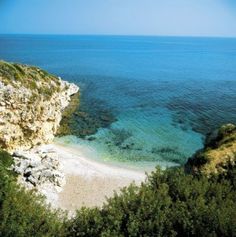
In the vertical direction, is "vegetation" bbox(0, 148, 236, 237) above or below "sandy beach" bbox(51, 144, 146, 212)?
above

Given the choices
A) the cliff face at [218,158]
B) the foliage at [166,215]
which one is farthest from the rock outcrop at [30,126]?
the cliff face at [218,158]

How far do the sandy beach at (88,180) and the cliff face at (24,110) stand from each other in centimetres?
456

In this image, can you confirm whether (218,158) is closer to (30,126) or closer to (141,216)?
(141,216)

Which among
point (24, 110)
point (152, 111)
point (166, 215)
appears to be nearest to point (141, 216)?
point (166, 215)

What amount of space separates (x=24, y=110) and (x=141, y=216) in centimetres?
2768

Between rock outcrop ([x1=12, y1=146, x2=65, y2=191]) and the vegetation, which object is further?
rock outcrop ([x1=12, y1=146, x2=65, y2=191])

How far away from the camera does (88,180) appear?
3728 cm

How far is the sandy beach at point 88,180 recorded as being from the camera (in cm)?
3338

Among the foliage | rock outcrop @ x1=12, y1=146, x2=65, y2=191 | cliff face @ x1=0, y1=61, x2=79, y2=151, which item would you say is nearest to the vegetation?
the foliage

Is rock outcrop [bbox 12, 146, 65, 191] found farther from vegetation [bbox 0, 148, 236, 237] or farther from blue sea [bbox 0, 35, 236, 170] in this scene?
vegetation [bbox 0, 148, 236, 237]

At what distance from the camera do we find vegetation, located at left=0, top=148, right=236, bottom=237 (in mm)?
20391

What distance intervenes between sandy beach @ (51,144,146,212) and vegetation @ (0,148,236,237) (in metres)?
9.07

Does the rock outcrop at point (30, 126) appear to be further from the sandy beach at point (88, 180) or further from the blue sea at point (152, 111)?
the blue sea at point (152, 111)

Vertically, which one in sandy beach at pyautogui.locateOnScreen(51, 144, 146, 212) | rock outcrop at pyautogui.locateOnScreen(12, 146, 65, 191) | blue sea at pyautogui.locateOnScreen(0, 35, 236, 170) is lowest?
sandy beach at pyautogui.locateOnScreen(51, 144, 146, 212)
